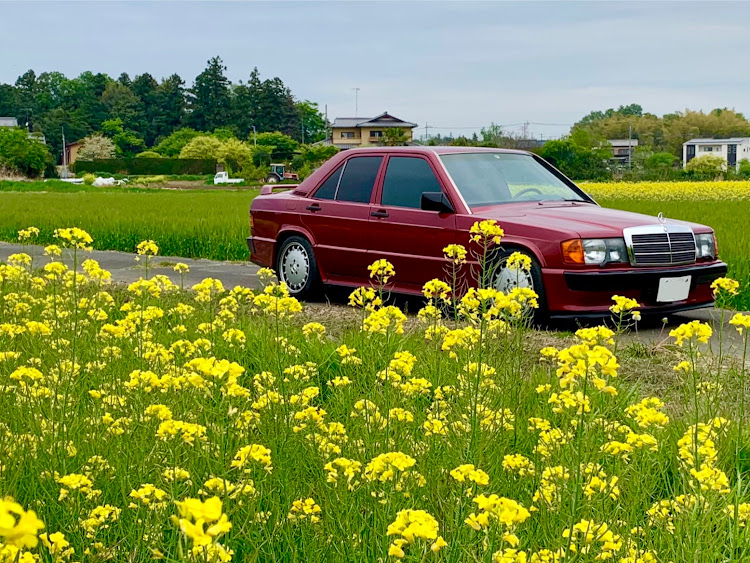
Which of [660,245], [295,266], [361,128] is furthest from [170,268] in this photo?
[361,128]

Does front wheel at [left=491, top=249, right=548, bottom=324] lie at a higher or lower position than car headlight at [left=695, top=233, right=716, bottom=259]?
lower

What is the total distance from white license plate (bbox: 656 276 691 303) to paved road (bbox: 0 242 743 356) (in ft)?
0.94

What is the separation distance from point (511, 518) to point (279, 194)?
28.1 feet

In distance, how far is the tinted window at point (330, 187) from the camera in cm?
947

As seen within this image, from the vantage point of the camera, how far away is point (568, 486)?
2.90 m

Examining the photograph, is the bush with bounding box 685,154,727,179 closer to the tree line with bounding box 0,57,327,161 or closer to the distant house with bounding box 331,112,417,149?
the distant house with bounding box 331,112,417,149

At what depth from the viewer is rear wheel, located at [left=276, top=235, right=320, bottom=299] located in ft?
30.9

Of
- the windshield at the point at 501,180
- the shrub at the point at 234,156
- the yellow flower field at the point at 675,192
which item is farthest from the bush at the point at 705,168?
the windshield at the point at 501,180

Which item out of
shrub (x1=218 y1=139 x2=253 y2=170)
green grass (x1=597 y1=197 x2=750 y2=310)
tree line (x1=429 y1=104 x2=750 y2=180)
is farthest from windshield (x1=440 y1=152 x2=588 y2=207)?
shrub (x1=218 y1=139 x2=253 y2=170)

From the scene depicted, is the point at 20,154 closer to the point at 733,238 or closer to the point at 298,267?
the point at 733,238

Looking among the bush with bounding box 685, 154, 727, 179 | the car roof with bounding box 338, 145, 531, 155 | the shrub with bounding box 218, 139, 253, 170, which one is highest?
the shrub with bounding box 218, 139, 253, 170

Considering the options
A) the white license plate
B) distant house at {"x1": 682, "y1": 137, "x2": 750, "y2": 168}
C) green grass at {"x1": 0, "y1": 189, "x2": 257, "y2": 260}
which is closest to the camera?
the white license plate

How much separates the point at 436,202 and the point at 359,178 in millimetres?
1333

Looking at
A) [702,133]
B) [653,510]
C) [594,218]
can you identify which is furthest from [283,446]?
[702,133]
